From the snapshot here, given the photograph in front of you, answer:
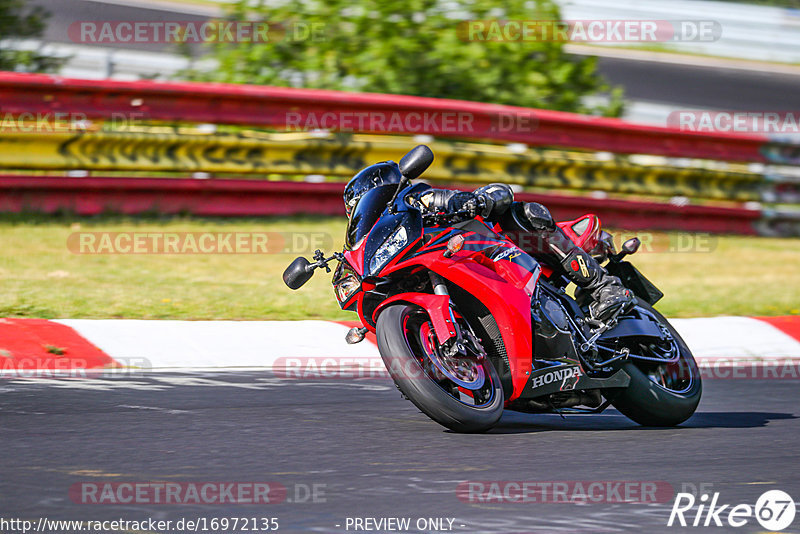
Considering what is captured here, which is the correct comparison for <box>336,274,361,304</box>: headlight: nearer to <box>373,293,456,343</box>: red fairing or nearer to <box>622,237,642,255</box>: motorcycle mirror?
<box>373,293,456,343</box>: red fairing

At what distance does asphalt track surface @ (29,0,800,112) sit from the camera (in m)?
18.5

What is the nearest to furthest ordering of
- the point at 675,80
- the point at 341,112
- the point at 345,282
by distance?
the point at 345,282
the point at 341,112
the point at 675,80

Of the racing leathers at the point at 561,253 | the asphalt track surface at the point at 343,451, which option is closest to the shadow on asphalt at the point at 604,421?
the asphalt track surface at the point at 343,451

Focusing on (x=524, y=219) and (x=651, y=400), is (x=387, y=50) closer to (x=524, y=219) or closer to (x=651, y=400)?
(x=524, y=219)

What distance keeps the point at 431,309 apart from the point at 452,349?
0.65ft

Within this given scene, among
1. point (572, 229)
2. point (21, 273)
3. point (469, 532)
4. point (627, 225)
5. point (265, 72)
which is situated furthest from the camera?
point (265, 72)

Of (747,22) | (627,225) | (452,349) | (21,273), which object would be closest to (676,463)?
(452,349)

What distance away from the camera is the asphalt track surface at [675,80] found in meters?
18.5

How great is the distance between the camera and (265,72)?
41.1ft

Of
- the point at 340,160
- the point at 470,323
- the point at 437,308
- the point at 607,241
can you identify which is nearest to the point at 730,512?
the point at 437,308

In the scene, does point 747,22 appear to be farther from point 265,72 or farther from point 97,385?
point 97,385

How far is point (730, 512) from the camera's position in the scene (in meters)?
4.07

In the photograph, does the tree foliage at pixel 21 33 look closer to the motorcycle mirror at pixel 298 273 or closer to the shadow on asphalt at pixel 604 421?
the motorcycle mirror at pixel 298 273

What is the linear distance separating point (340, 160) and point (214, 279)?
2.08 m
